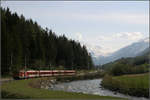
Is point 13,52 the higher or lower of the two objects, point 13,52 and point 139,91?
the higher

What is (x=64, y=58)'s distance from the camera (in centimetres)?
10375

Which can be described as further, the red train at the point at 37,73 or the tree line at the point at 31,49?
the tree line at the point at 31,49

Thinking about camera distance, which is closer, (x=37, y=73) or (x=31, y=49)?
(x=37, y=73)

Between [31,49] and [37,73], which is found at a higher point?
[31,49]

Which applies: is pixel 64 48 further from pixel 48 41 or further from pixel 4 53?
pixel 4 53

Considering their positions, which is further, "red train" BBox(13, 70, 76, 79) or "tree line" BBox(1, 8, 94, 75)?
"tree line" BBox(1, 8, 94, 75)

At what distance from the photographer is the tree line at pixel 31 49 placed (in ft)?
178

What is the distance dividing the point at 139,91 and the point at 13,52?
111 feet

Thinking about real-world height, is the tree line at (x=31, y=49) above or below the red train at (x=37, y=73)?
above

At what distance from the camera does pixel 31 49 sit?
7638 centimetres

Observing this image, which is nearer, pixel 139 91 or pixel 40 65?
pixel 139 91

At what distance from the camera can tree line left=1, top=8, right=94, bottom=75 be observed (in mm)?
54281

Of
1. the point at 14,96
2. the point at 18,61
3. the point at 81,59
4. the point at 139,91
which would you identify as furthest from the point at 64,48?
the point at 14,96

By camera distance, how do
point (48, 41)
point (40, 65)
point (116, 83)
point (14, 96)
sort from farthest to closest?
1. point (48, 41)
2. point (40, 65)
3. point (116, 83)
4. point (14, 96)
